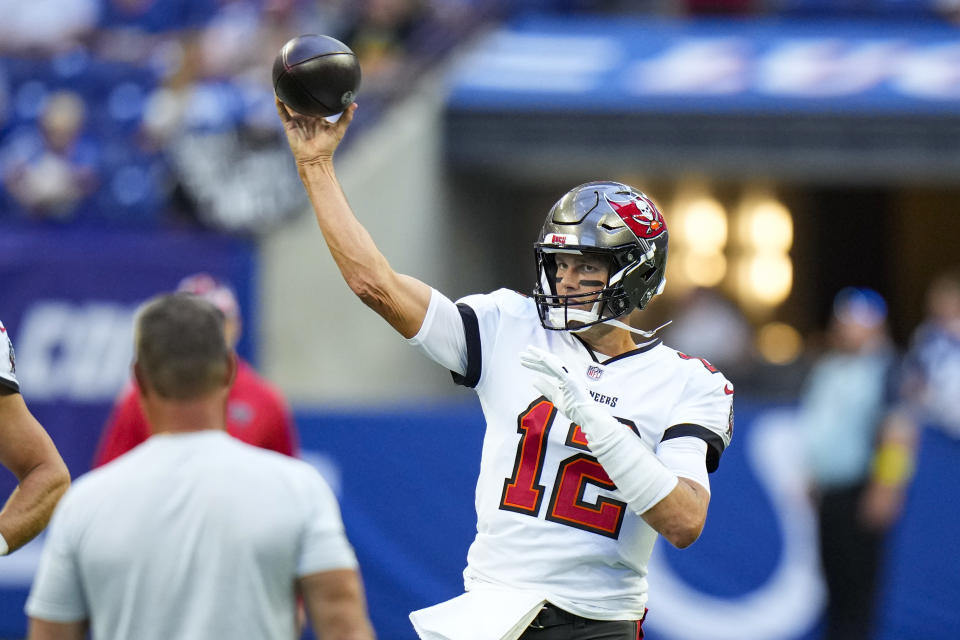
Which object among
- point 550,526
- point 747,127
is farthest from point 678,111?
point 550,526

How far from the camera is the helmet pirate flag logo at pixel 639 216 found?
163 inches

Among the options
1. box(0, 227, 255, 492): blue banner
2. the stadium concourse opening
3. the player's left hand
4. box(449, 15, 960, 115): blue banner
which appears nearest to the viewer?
the player's left hand

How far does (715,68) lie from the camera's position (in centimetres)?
1272

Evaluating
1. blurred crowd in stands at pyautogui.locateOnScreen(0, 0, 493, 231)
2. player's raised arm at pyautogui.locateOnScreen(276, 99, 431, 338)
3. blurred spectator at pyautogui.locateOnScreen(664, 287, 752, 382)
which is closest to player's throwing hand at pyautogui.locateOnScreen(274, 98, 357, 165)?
player's raised arm at pyautogui.locateOnScreen(276, 99, 431, 338)

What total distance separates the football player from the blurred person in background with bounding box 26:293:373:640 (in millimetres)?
906

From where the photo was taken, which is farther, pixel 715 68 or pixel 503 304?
pixel 715 68

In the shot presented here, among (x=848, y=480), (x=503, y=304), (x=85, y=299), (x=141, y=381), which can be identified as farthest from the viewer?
(x=85, y=299)

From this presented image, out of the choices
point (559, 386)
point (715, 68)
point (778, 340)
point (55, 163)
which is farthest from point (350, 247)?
point (778, 340)

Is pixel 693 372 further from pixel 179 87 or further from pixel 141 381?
pixel 179 87

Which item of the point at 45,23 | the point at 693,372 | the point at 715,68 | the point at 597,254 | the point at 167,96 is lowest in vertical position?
the point at 693,372

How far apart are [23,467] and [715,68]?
9.64m

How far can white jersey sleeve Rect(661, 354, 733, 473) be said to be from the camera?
393cm

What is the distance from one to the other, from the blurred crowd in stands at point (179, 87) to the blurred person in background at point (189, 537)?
23.4 ft

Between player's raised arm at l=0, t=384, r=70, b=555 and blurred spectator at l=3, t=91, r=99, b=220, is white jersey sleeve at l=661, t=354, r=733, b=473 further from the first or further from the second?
blurred spectator at l=3, t=91, r=99, b=220
